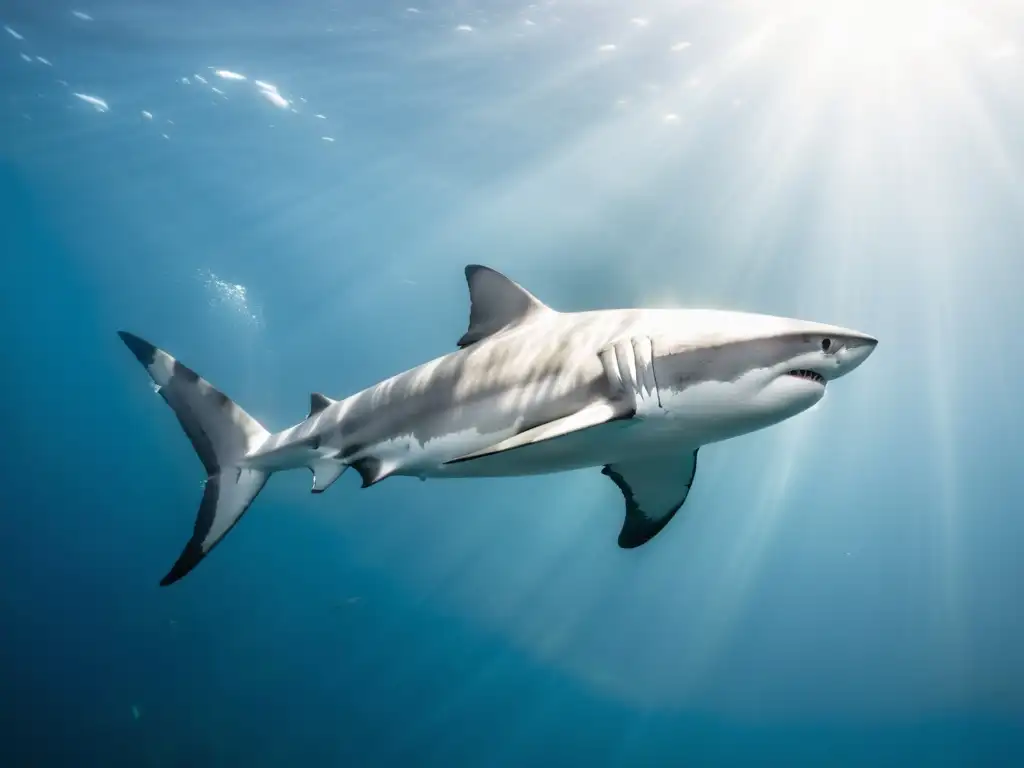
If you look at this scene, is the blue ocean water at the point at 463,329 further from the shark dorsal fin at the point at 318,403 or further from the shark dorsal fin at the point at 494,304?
the shark dorsal fin at the point at 318,403

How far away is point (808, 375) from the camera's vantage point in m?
2.70

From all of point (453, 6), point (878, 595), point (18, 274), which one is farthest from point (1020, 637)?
point (18, 274)

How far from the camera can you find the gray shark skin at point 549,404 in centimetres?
272

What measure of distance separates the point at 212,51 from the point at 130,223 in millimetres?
23055

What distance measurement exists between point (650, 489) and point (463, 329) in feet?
105

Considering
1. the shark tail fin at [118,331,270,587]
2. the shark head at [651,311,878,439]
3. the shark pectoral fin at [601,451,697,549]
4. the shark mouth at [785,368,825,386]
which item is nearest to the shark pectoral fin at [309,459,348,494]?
the shark tail fin at [118,331,270,587]

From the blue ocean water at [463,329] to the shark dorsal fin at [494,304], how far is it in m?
12.0

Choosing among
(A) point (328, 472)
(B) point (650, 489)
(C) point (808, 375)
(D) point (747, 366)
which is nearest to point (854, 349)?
(C) point (808, 375)

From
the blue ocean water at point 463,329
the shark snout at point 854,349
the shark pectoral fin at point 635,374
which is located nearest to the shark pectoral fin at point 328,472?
the shark pectoral fin at point 635,374

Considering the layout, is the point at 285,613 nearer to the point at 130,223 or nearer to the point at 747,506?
the point at 130,223

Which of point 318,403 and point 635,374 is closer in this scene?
point 635,374

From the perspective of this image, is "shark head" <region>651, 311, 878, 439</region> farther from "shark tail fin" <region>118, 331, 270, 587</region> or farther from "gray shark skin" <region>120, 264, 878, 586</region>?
"shark tail fin" <region>118, 331, 270, 587</region>

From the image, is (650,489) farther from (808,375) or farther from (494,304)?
(808,375)

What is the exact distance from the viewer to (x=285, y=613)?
44.0 m
